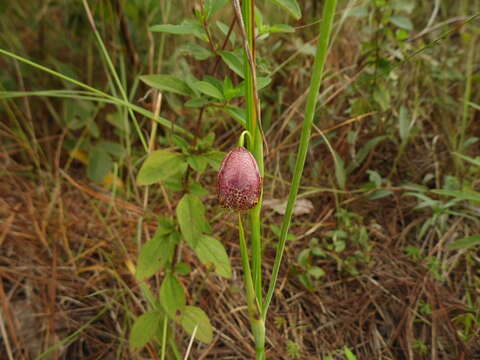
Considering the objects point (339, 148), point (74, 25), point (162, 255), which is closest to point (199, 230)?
point (162, 255)

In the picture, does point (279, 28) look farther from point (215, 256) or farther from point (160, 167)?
point (215, 256)

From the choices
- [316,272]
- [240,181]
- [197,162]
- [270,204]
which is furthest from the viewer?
[270,204]

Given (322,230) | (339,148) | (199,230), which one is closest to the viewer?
(199,230)

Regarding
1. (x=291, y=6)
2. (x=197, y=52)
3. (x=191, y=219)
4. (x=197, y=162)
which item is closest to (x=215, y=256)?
(x=191, y=219)

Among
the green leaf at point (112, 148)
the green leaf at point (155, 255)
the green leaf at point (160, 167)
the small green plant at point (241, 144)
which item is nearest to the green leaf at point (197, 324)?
the small green plant at point (241, 144)

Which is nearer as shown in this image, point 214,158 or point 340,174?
point 214,158

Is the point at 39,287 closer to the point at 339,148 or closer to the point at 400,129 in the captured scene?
the point at 339,148
